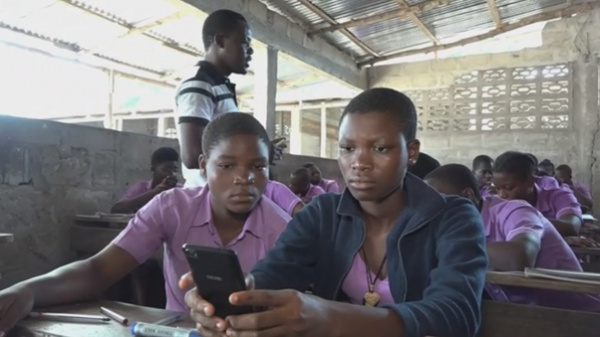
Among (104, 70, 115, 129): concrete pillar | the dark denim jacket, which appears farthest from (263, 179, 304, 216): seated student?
(104, 70, 115, 129): concrete pillar

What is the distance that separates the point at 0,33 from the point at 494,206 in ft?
19.6

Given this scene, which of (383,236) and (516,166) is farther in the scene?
(516,166)

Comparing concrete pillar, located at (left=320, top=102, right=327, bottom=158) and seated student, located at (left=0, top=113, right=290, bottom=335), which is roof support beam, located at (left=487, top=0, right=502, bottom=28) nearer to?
concrete pillar, located at (left=320, top=102, right=327, bottom=158)

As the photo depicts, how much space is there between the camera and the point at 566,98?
8.11 meters

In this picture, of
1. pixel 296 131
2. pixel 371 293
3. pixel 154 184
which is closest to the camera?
pixel 371 293

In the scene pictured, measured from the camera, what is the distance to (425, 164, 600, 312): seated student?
1.78 m

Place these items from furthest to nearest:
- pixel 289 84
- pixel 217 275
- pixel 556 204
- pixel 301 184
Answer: pixel 289 84, pixel 301 184, pixel 556 204, pixel 217 275

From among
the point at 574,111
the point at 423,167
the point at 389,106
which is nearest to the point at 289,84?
the point at 574,111

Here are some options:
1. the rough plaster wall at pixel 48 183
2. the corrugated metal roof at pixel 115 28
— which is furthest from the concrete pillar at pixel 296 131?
the rough plaster wall at pixel 48 183

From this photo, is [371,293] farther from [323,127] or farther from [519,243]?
[323,127]

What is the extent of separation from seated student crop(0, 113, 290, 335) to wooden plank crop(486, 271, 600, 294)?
634 mm

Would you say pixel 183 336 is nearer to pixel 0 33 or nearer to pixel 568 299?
pixel 568 299

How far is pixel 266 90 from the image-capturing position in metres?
6.09

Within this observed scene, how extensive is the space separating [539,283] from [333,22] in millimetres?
6110
